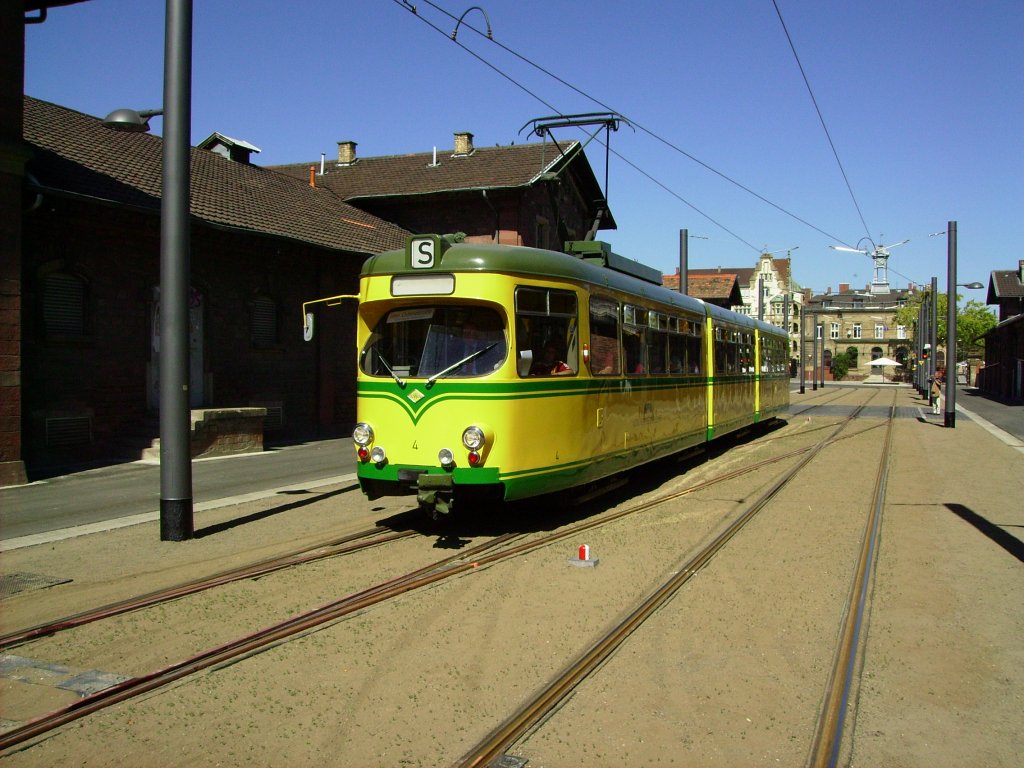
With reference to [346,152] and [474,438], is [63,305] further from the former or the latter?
[346,152]

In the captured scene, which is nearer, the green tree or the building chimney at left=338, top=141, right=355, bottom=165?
the building chimney at left=338, top=141, right=355, bottom=165

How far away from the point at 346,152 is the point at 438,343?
28.7 m

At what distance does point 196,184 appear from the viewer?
67.1ft

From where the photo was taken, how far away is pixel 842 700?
4.70m

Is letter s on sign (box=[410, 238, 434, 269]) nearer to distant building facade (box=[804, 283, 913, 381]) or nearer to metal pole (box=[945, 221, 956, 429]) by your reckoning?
metal pole (box=[945, 221, 956, 429])

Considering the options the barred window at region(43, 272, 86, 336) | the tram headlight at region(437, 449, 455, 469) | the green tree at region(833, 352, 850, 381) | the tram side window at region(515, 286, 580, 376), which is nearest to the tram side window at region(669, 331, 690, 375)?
the tram side window at region(515, 286, 580, 376)

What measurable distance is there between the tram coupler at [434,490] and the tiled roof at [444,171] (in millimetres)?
21069

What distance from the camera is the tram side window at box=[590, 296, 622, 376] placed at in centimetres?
970

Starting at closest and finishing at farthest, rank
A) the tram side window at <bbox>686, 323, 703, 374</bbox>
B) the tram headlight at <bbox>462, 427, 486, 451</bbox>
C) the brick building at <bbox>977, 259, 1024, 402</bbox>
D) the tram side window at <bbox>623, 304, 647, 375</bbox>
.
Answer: the tram headlight at <bbox>462, 427, 486, 451</bbox>, the tram side window at <bbox>623, 304, 647, 375</bbox>, the tram side window at <bbox>686, 323, 703, 374</bbox>, the brick building at <bbox>977, 259, 1024, 402</bbox>

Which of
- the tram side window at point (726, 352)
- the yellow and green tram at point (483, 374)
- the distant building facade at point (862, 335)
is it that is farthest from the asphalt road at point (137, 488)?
the distant building facade at point (862, 335)

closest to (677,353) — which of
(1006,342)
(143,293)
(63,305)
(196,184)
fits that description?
(143,293)

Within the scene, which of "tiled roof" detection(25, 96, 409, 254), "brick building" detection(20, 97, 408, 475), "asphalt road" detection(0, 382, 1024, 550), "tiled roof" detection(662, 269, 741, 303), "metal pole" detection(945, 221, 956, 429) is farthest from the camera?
"tiled roof" detection(662, 269, 741, 303)

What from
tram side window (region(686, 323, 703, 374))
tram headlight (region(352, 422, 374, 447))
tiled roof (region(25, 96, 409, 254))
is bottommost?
tram headlight (region(352, 422, 374, 447))

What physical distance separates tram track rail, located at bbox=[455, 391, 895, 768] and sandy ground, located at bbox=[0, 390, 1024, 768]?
0.24ft
